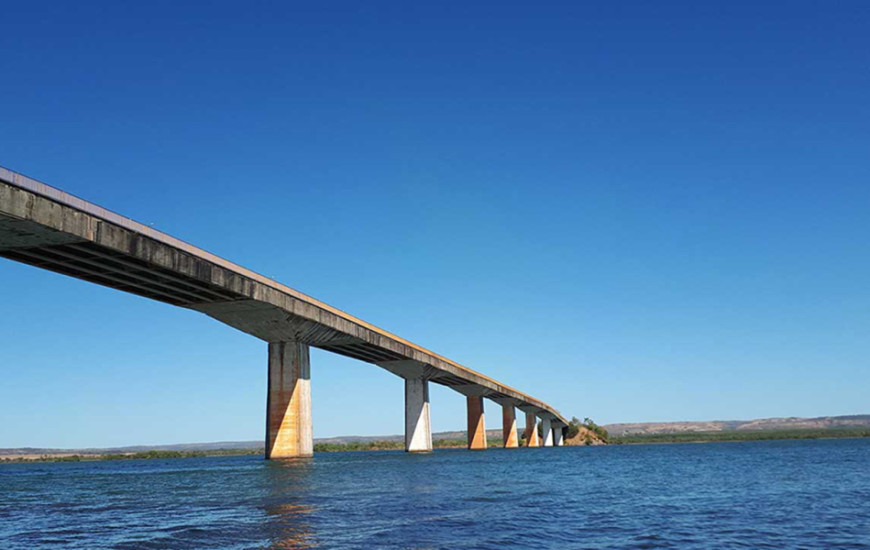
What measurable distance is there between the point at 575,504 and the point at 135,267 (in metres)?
31.1

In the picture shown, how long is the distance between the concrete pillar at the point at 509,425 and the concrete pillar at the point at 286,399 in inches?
2767

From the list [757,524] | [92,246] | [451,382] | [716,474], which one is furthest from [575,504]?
[451,382]

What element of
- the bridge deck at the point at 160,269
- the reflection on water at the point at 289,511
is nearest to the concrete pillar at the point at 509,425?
the bridge deck at the point at 160,269

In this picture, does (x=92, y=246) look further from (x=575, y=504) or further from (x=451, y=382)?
(x=451, y=382)

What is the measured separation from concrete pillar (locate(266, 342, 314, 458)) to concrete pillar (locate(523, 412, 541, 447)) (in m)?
92.0

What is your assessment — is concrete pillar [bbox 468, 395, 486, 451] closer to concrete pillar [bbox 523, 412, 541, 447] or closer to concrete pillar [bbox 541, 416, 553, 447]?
concrete pillar [bbox 523, 412, 541, 447]

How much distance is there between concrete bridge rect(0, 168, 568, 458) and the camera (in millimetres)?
36719

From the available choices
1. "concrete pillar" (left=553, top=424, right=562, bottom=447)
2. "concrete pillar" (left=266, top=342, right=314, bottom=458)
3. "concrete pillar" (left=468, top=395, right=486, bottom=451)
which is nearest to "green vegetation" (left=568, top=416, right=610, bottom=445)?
"concrete pillar" (left=553, top=424, right=562, bottom=447)

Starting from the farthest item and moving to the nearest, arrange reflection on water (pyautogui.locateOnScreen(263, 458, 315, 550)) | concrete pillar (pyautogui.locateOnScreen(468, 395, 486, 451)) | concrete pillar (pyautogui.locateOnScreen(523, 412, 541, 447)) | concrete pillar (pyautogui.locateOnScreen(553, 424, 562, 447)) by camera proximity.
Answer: concrete pillar (pyautogui.locateOnScreen(553, 424, 562, 447)) → concrete pillar (pyautogui.locateOnScreen(523, 412, 541, 447)) → concrete pillar (pyautogui.locateOnScreen(468, 395, 486, 451)) → reflection on water (pyautogui.locateOnScreen(263, 458, 315, 550))

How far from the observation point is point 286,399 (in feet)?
210

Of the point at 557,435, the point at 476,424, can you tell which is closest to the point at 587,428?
the point at 557,435

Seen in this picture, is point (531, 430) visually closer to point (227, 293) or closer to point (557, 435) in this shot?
point (557, 435)

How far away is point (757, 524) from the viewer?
68.6 ft

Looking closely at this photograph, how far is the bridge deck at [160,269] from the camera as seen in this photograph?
35.8 m
